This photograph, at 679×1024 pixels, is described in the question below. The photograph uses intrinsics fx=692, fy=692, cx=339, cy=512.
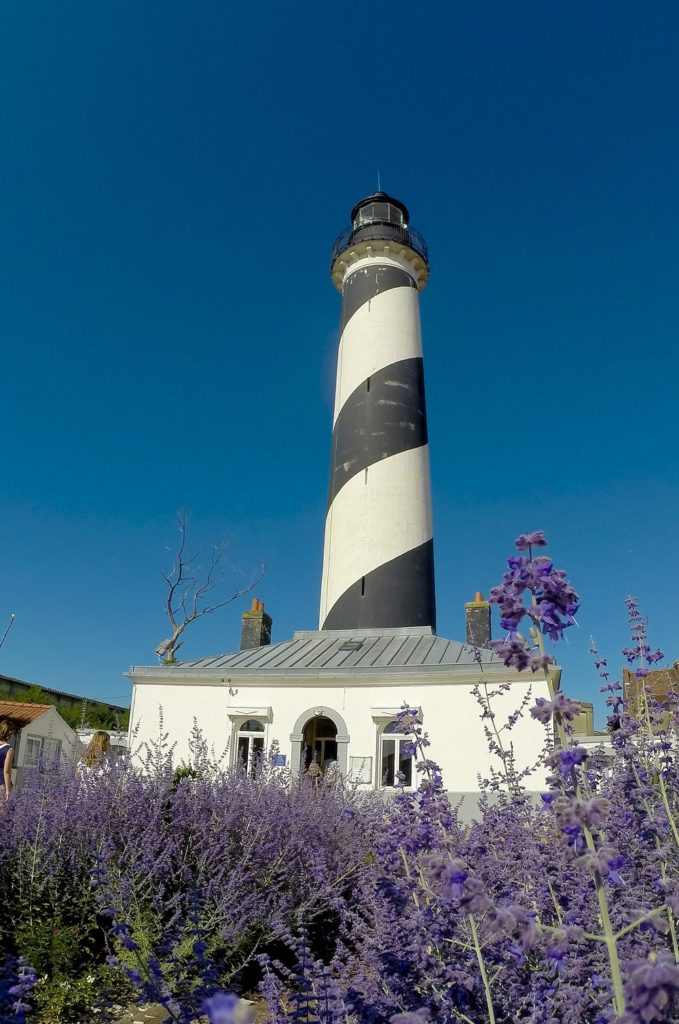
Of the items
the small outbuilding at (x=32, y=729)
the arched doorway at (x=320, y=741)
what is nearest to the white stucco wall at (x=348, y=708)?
the arched doorway at (x=320, y=741)

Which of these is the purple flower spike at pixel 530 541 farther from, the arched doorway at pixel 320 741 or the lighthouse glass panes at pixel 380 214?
the lighthouse glass panes at pixel 380 214

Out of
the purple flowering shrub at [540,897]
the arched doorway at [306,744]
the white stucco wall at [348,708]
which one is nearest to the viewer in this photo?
the purple flowering shrub at [540,897]

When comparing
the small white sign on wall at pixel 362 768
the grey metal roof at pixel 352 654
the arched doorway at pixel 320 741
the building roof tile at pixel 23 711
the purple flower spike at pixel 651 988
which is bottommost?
the purple flower spike at pixel 651 988

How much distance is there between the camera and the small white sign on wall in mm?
11250

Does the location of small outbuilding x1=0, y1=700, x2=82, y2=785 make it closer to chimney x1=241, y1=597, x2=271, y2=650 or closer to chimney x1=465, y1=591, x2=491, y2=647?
chimney x1=241, y1=597, x2=271, y2=650

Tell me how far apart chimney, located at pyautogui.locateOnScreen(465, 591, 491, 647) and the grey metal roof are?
2.27 feet

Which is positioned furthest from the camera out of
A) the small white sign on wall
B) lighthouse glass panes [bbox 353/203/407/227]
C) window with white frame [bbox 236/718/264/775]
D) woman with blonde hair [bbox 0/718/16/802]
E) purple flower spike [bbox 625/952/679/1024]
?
lighthouse glass panes [bbox 353/203/407/227]

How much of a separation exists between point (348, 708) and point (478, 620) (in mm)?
3367

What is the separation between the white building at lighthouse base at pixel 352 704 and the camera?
35.5 feet

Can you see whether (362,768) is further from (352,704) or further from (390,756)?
(352,704)

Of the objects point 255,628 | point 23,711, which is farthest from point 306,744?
point 23,711

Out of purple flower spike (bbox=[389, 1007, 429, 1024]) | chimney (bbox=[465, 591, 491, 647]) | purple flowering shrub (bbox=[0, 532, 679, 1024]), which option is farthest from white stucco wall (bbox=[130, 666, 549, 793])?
purple flower spike (bbox=[389, 1007, 429, 1024])

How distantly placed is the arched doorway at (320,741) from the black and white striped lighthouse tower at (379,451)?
2023mm

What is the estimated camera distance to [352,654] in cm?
1260
